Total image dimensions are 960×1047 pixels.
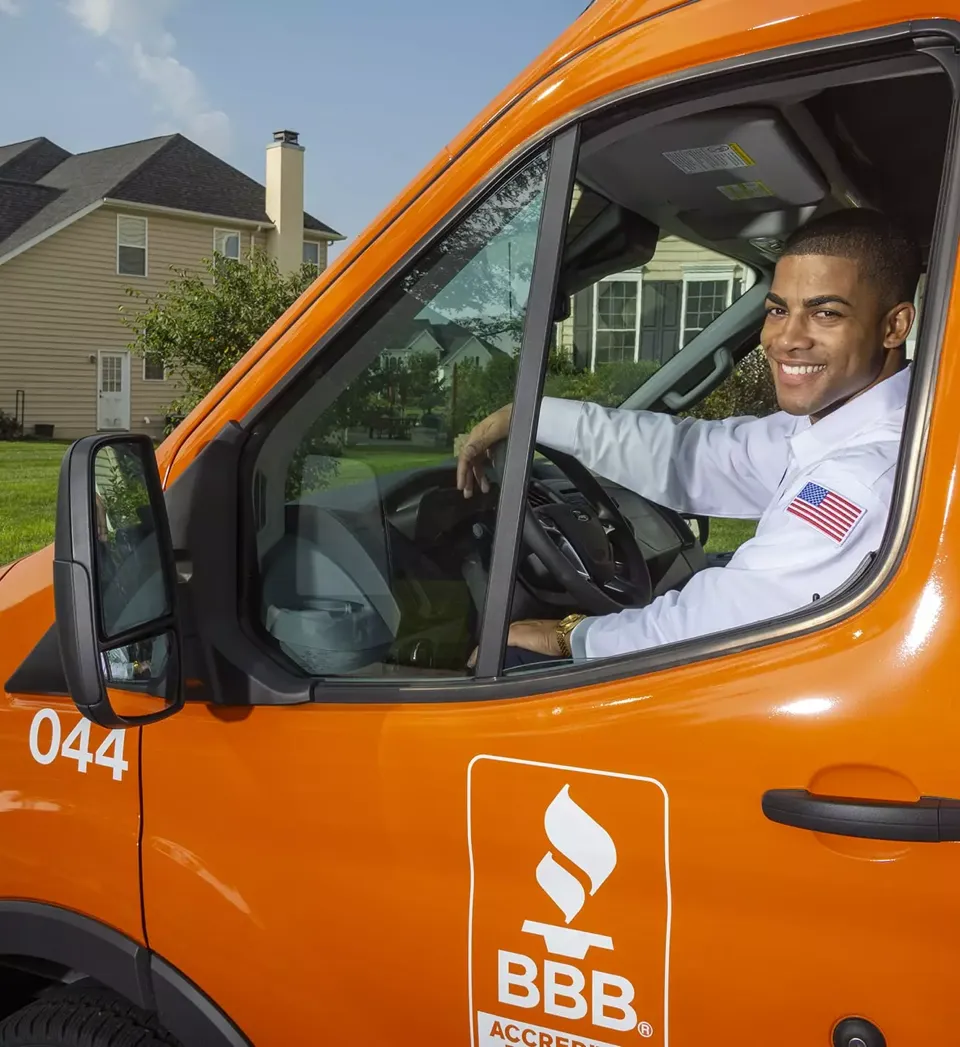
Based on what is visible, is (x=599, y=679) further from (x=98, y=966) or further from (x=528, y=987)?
(x=98, y=966)

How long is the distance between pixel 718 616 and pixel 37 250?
83.5 feet

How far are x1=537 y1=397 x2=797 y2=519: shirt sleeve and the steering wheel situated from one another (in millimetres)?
69

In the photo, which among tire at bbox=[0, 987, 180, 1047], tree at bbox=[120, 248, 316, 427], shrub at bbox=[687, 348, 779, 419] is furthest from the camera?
tree at bbox=[120, 248, 316, 427]

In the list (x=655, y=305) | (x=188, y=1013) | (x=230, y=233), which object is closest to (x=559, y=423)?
(x=655, y=305)

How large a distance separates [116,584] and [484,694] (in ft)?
1.87

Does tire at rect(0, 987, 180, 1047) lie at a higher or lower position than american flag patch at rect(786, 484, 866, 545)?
Answer: lower

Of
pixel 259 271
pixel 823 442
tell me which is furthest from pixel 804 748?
pixel 259 271

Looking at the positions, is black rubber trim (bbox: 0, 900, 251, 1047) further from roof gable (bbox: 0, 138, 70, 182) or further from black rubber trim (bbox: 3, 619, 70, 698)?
roof gable (bbox: 0, 138, 70, 182)

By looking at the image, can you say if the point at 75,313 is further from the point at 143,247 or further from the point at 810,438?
the point at 810,438

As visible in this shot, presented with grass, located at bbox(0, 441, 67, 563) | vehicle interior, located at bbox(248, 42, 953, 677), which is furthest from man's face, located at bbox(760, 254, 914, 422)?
grass, located at bbox(0, 441, 67, 563)

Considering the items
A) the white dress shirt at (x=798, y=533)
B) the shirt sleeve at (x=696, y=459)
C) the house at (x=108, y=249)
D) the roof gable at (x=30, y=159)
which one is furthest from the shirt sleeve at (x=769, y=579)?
the roof gable at (x=30, y=159)

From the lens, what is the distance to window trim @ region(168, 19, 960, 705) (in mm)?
1306

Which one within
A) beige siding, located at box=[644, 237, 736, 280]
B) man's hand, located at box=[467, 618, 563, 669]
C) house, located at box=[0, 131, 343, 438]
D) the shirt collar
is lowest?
man's hand, located at box=[467, 618, 563, 669]

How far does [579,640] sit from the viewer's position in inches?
66.3
